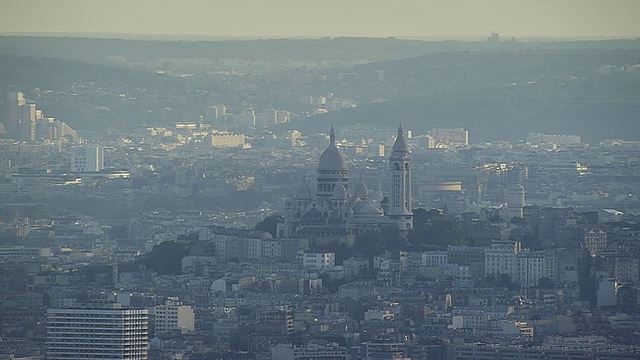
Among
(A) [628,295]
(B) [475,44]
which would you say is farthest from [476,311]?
(B) [475,44]

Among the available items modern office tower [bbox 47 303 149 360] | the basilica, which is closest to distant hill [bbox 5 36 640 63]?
the basilica

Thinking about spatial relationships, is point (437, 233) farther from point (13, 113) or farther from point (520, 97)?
point (520, 97)

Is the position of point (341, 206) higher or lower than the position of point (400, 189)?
lower

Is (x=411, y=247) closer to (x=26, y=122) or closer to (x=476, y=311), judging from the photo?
(x=476, y=311)

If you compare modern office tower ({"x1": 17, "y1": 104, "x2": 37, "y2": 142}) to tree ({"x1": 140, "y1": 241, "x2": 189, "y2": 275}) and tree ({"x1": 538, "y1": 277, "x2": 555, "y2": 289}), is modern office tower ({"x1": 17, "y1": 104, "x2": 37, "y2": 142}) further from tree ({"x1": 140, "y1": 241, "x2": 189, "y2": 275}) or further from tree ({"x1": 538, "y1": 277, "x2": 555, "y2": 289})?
tree ({"x1": 538, "y1": 277, "x2": 555, "y2": 289})

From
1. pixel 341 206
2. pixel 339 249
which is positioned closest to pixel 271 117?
pixel 341 206
